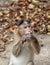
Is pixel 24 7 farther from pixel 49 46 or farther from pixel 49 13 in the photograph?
pixel 49 46

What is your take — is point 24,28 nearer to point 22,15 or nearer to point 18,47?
point 18,47

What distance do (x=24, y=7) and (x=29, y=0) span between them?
35 centimetres

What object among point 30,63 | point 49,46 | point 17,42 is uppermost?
point 17,42

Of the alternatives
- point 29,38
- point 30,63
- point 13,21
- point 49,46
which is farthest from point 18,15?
point 29,38

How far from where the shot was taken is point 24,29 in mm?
4871

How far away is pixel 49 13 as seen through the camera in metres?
8.13

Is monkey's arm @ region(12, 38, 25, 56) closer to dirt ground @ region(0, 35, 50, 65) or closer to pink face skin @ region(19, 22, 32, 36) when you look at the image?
pink face skin @ region(19, 22, 32, 36)

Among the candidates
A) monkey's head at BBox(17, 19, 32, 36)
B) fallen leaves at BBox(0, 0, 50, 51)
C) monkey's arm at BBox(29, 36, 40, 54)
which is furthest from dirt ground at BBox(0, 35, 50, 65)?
monkey's head at BBox(17, 19, 32, 36)

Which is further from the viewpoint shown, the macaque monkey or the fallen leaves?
the fallen leaves

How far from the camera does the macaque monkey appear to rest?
483 centimetres

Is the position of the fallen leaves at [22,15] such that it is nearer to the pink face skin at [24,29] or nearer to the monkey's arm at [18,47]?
the monkey's arm at [18,47]

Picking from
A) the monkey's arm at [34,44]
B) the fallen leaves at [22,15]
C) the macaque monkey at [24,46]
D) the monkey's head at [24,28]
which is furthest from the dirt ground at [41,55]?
the monkey's head at [24,28]

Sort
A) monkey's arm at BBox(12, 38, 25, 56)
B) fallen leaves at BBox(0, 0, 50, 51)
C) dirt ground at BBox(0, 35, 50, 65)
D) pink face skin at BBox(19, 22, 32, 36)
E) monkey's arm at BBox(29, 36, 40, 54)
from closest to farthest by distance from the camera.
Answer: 1. pink face skin at BBox(19, 22, 32, 36)
2. monkey's arm at BBox(12, 38, 25, 56)
3. monkey's arm at BBox(29, 36, 40, 54)
4. dirt ground at BBox(0, 35, 50, 65)
5. fallen leaves at BBox(0, 0, 50, 51)

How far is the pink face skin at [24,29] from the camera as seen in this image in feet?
15.7
